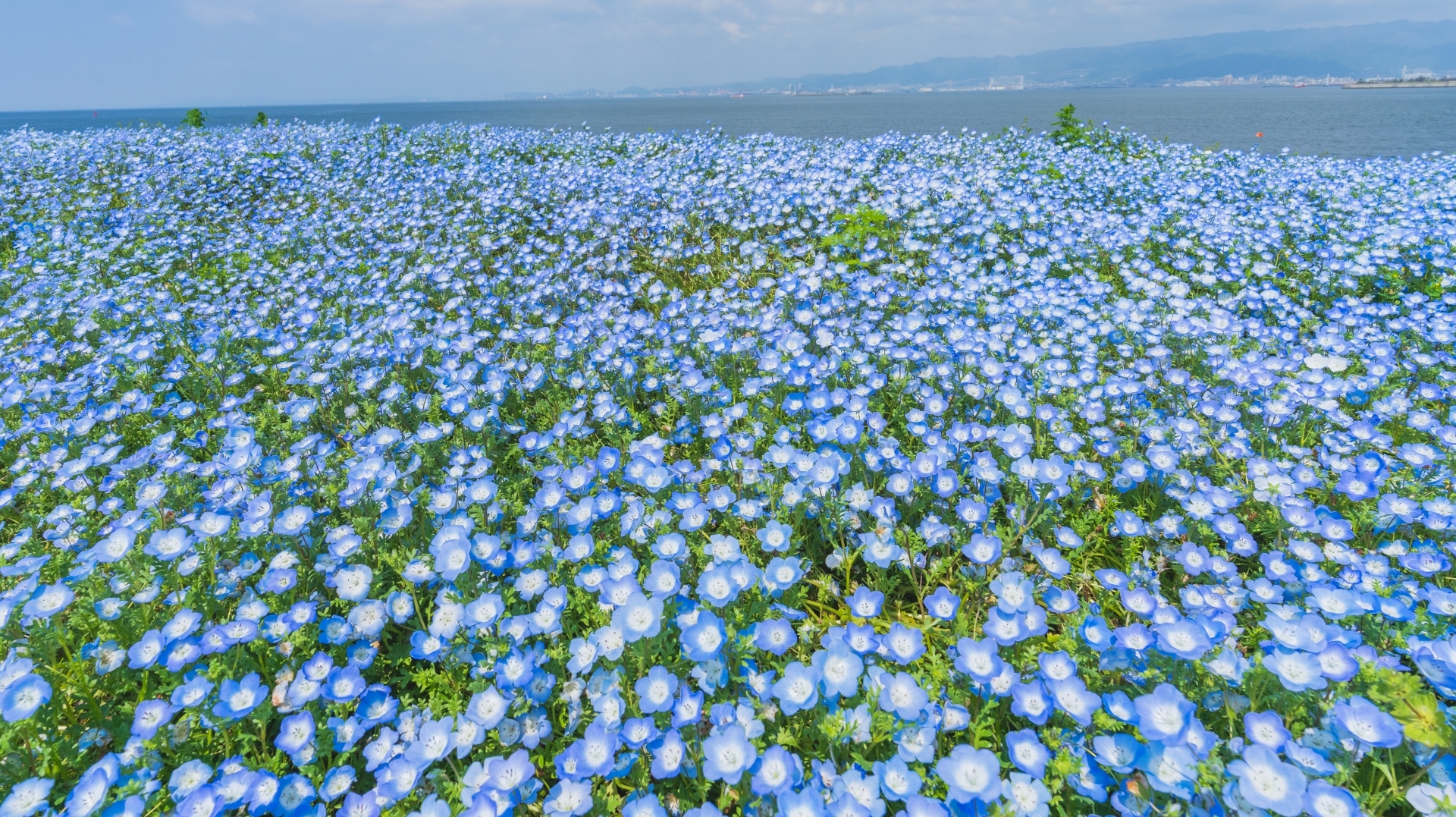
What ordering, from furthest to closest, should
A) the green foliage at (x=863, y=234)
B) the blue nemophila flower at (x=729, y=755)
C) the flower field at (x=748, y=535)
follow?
1. the green foliage at (x=863, y=234)
2. the flower field at (x=748, y=535)
3. the blue nemophila flower at (x=729, y=755)

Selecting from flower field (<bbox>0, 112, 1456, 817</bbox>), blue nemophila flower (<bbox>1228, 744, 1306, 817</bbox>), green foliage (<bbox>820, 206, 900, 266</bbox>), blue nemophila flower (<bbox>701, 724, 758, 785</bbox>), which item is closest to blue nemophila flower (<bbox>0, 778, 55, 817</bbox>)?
flower field (<bbox>0, 112, 1456, 817</bbox>)

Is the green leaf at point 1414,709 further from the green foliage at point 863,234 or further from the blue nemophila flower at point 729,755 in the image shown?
the green foliage at point 863,234

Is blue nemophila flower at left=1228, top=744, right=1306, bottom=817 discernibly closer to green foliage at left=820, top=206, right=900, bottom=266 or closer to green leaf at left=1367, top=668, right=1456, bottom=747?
green leaf at left=1367, top=668, right=1456, bottom=747

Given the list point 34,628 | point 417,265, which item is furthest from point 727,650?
point 417,265

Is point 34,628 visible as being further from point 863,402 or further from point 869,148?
point 869,148

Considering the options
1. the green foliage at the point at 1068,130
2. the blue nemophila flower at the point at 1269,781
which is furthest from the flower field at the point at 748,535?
the green foliage at the point at 1068,130

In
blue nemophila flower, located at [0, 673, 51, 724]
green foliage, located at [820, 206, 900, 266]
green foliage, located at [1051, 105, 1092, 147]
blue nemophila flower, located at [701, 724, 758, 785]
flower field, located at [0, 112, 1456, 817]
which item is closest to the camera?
blue nemophila flower, located at [701, 724, 758, 785]

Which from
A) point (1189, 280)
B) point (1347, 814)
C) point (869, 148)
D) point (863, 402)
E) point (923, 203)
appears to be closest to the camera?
point (1347, 814)

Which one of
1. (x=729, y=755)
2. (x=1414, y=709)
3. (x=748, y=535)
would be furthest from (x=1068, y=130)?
(x=729, y=755)
